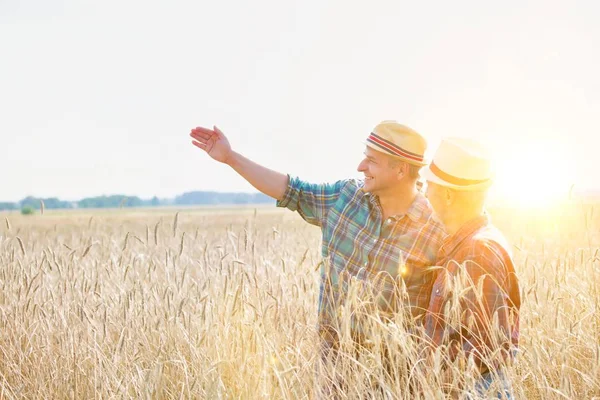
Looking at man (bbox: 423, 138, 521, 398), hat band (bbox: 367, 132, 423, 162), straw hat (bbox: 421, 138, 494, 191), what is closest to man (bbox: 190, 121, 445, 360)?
hat band (bbox: 367, 132, 423, 162)

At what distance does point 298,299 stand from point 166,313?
3.22ft

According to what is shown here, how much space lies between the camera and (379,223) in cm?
298

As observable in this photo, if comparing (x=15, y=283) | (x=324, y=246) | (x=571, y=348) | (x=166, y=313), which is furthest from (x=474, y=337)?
(x=15, y=283)

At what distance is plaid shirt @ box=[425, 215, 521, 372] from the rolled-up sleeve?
78 centimetres

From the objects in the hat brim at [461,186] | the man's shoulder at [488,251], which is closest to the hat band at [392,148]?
the hat brim at [461,186]

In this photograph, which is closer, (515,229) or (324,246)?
(324,246)

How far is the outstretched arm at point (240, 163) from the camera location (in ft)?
10.5

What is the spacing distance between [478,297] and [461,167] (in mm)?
536

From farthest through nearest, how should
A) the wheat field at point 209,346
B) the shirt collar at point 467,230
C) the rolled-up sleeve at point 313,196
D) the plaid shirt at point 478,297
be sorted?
1. the rolled-up sleeve at point 313,196
2. the wheat field at point 209,346
3. the shirt collar at point 467,230
4. the plaid shirt at point 478,297

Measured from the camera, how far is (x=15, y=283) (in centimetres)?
457

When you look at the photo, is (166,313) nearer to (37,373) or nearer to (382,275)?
(37,373)

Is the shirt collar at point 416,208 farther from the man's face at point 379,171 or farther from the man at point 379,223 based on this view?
the man's face at point 379,171

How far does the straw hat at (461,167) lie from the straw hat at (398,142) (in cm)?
28

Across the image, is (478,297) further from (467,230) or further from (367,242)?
(367,242)
